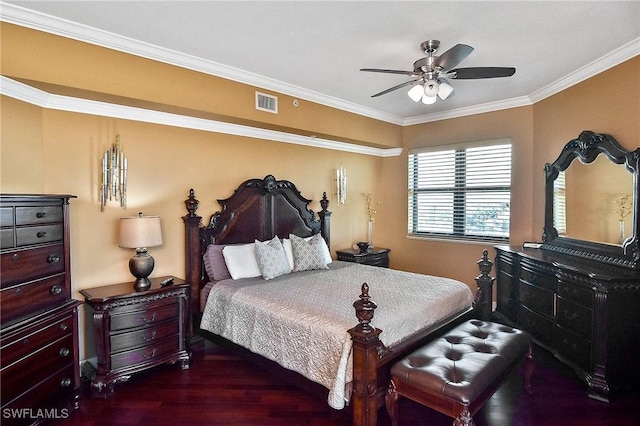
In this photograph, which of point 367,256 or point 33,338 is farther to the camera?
point 367,256

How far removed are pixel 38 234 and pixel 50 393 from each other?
3.52 ft

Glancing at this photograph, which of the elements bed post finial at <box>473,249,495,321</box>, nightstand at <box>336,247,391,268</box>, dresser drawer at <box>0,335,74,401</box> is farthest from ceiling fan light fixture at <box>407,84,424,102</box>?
dresser drawer at <box>0,335,74,401</box>

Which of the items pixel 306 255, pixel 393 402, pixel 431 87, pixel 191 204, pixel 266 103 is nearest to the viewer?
pixel 393 402

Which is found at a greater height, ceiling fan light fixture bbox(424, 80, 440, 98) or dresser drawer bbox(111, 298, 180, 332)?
ceiling fan light fixture bbox(424, 80, 440, 98)

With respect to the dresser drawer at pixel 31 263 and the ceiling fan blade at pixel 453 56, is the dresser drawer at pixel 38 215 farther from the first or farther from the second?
the ceiling fan blade at pixel 453 56

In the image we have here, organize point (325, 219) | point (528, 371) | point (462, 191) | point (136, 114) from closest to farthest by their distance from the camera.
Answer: point (528, 371) < point (136, 114) < point (325, 219) < point (462, 191)

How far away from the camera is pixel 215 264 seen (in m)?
3.75

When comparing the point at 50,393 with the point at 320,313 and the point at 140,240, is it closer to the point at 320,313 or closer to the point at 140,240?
the point at 140,240

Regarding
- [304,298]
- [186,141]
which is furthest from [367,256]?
[186,141]

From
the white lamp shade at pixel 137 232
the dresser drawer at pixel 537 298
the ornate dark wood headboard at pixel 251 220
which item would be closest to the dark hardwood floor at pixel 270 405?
the dresser drawer at pixel 537 298

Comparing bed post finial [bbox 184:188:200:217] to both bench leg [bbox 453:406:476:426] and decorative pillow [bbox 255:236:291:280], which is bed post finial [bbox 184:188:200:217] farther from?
bench leg [bbox 453:406:476:426]

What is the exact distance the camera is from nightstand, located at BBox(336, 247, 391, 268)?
16.5 feet

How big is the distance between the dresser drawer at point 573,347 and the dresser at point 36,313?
12.9ft

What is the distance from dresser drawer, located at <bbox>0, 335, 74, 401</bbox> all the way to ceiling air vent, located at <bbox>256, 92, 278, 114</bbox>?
265 cm
